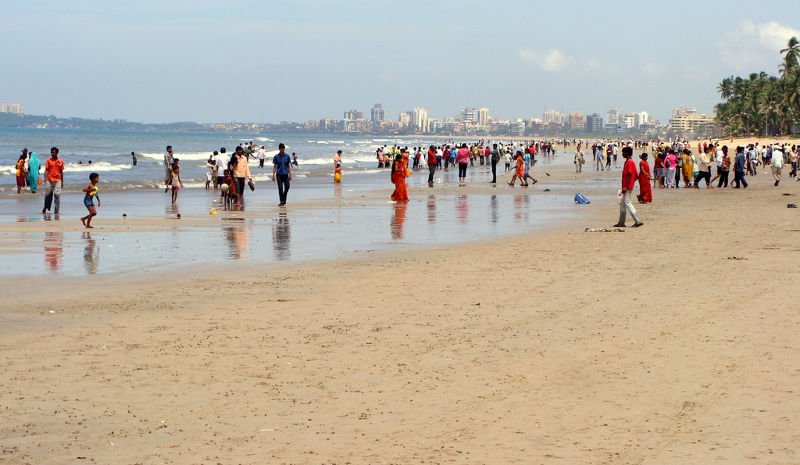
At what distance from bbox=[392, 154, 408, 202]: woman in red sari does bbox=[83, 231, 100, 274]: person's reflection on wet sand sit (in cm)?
1052

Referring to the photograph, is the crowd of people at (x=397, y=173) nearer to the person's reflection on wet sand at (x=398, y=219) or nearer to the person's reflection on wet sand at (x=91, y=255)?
the person's reflection on wet sand at (x=398, y=219)

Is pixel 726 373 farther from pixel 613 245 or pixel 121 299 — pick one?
pixel 613 245

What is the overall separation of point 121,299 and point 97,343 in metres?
2.58

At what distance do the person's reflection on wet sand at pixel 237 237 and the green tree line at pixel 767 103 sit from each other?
119 m

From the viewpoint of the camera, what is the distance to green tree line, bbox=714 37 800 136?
133125 millimetres

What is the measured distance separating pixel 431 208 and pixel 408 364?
1873 cm

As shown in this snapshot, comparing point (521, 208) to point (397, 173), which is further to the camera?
point (397, 173)

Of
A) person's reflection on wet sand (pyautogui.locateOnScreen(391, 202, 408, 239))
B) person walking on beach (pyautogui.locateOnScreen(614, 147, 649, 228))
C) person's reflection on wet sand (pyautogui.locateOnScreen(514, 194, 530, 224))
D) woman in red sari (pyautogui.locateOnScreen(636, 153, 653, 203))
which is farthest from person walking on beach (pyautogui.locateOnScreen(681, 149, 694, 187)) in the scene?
person walking on beach (pyautogui.locateOnScreen(614, 147, 649, 228))

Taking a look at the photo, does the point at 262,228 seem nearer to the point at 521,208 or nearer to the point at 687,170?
the point at 521,208

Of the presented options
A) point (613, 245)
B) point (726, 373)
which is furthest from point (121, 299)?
point (613, 245)

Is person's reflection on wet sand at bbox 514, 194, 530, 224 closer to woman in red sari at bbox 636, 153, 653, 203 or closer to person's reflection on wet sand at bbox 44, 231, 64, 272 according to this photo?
woman in red sari at bbox 636, 153, 653, 203

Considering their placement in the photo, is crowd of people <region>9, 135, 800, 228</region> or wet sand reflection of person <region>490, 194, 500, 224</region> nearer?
crowd of people <region>9, 135, 800, 228</region>

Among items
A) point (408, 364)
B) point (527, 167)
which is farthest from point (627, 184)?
point (527, 167)

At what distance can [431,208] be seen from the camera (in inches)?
1068
